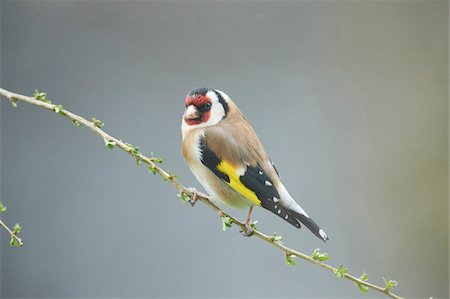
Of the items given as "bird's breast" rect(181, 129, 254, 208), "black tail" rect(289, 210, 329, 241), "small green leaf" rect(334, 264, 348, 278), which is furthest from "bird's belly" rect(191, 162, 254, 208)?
"small green leaf" rect(334, 264, 348, 278)

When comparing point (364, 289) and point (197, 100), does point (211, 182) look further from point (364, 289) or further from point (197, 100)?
point (364, 289)

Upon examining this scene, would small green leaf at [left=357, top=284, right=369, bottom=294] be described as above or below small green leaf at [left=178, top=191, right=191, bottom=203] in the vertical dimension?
below

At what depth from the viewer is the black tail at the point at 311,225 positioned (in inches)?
26.3

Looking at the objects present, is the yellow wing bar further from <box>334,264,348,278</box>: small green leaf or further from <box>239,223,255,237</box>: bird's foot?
<box>334,264,348,278</box>: small green leaf

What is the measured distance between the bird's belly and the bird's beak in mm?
137

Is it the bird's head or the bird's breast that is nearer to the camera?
the bird's head

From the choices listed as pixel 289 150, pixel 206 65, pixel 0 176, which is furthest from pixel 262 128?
pixel 0 176

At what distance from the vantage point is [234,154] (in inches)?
32.4

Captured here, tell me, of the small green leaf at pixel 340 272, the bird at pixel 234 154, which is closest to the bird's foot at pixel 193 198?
the bird at pixel 234 154

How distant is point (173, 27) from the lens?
1.28 meters

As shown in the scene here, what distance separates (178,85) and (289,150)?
0.27 meters

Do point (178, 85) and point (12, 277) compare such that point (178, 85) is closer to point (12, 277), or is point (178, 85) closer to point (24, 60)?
point (24, 60)

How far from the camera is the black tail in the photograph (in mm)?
669

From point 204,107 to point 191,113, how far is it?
34 mm
